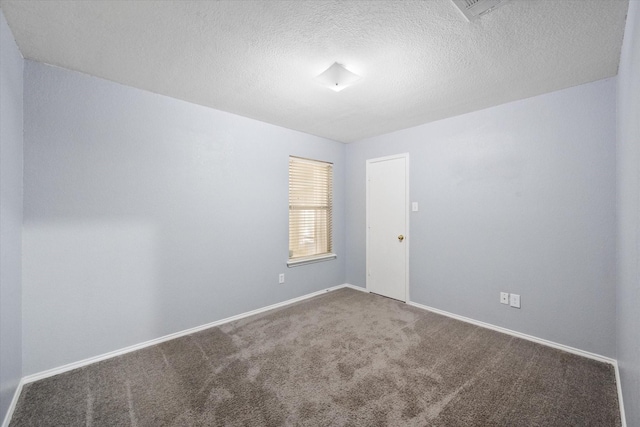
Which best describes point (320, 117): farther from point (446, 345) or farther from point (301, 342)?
point (446, 345)

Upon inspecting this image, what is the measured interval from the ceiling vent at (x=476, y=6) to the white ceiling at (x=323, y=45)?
50 millimetres

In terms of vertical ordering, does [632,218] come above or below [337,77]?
below

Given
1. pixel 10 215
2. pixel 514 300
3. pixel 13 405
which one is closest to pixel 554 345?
pixel 514 300

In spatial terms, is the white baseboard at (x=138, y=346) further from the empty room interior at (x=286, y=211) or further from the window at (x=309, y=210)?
the window at (x=309, y=210)

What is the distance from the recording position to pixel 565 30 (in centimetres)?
157

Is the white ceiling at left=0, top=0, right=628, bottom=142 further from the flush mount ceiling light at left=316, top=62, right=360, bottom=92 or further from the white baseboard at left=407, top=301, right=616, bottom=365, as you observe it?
the white baseboard at left=407, top=301, right=616, bottom=365

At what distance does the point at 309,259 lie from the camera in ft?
12.2

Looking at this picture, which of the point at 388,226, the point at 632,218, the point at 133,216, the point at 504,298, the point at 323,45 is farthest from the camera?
the point at 388,226

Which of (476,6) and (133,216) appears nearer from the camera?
(476,6)

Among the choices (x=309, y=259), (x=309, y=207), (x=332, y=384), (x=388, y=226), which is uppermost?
(x=309, y=207)

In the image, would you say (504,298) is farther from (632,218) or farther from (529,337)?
(632,218)

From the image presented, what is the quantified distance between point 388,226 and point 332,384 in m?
2.31

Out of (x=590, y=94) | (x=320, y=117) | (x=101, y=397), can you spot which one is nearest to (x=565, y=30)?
(x=590, y=94)

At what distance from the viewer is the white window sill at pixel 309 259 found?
3.54 m
